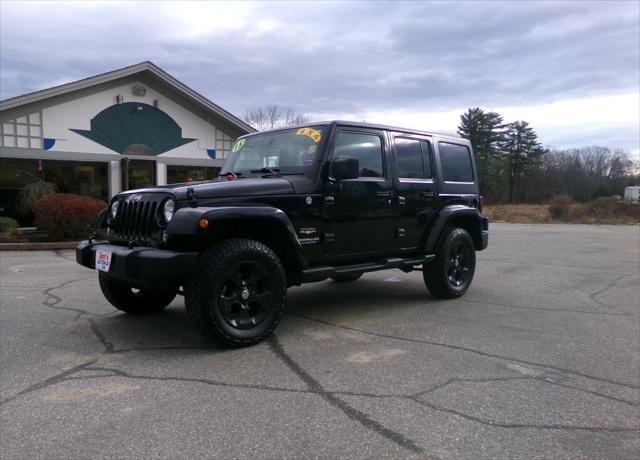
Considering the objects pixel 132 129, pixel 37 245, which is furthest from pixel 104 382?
pixel 132 129

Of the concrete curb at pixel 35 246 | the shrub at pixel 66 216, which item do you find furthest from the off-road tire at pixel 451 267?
the concrete curb at pixel 35 246

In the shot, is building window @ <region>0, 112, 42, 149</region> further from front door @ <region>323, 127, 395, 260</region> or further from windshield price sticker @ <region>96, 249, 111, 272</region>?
front door @ <region>323, 127, 395, 260</region>

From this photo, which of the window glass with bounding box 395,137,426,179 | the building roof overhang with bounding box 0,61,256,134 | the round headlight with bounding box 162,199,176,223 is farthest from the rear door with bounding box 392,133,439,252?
the building roof overhang with bounding box 0,61,256,134

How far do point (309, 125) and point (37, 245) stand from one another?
357 inches

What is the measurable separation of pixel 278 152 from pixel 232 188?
117cm

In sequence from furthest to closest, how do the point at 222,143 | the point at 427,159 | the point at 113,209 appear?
the point at 222,143 < the point at 427,159 < the point at 113,209

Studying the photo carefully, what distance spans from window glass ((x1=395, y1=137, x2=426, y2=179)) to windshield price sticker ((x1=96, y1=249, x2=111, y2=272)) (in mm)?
3219

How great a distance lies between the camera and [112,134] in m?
16.6

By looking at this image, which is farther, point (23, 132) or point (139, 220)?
point (23, 132)

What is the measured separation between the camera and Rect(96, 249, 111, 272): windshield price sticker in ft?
14.1

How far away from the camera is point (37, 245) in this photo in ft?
38.2

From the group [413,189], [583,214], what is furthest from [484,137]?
[413,189]

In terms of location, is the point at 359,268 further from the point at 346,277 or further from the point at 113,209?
the point at 113,209

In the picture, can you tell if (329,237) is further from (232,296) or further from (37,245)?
(37,245)
